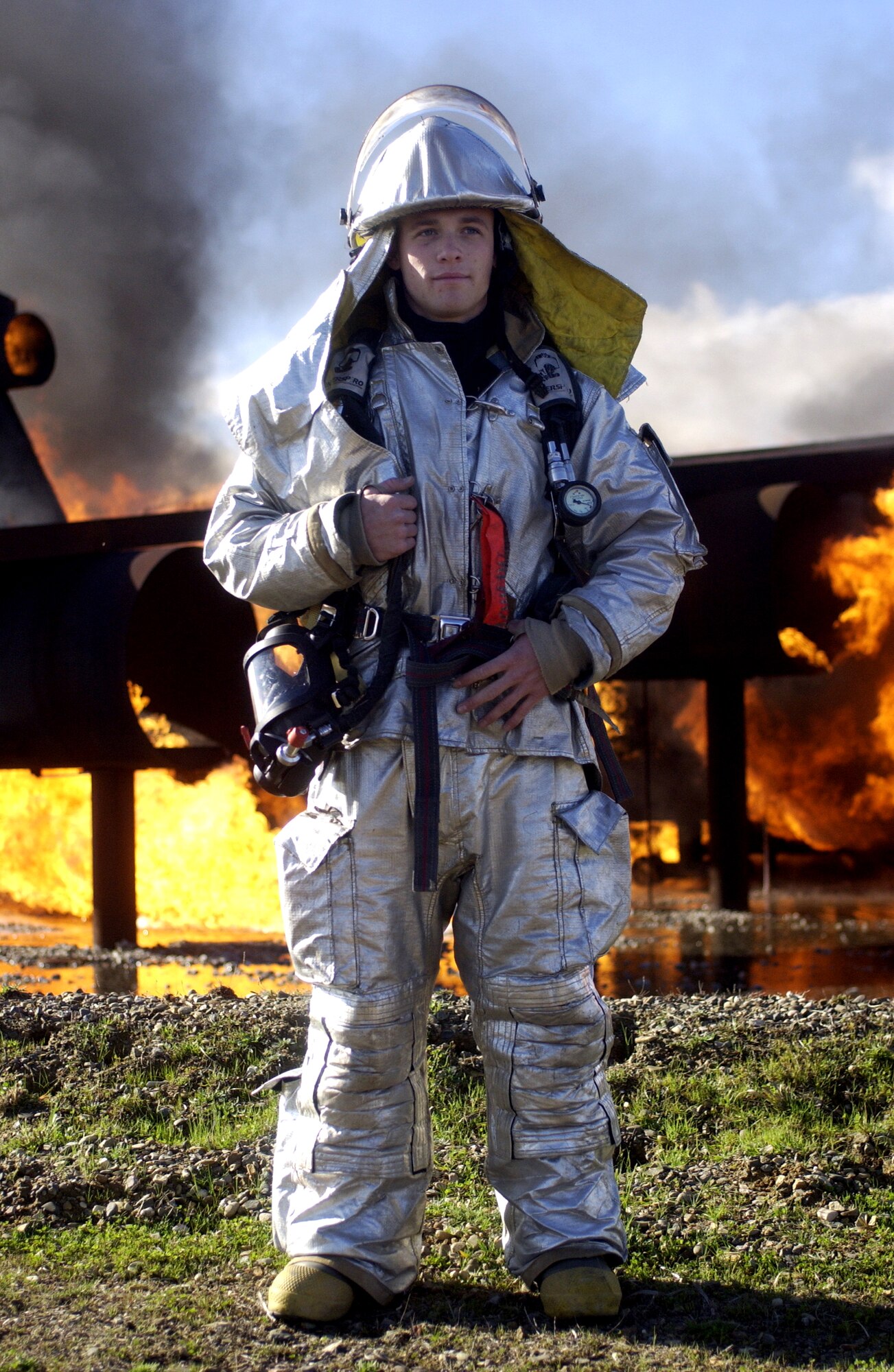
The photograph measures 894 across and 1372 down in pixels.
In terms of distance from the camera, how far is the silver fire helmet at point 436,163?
260cm

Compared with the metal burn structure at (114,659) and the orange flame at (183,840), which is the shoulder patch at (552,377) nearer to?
the metal burn structure at (114,659)

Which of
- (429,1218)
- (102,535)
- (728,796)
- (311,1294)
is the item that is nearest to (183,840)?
(102,535)

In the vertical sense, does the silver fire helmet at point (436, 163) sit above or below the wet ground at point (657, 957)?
above

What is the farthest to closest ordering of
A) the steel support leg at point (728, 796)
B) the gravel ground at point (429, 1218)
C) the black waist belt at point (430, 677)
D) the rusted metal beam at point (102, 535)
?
the steel support leg at point (728, 796)
the rusted metal beam at point (102, 535)
the black waist belt at point (430, 677)
the gravel ground at point (429, 1218)

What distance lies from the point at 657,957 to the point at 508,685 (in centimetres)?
521

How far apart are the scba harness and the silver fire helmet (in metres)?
0.32

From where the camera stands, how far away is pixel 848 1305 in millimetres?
2424

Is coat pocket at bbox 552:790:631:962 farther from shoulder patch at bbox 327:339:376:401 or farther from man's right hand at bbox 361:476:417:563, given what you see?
shoulder patch at bbox 327:339:376:401

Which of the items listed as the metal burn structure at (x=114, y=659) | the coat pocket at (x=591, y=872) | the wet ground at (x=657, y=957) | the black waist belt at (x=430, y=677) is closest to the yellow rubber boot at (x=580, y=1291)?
the coat pocket at (x=591, y=872)

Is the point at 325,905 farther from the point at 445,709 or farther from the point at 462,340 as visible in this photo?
the point at 462,340

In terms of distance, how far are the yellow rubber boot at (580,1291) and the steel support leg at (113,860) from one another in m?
6.53

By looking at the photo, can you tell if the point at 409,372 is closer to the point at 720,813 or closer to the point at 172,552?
the point at 172,552

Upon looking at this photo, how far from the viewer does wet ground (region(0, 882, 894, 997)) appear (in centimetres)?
639

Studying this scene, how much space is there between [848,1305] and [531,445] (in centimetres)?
181
